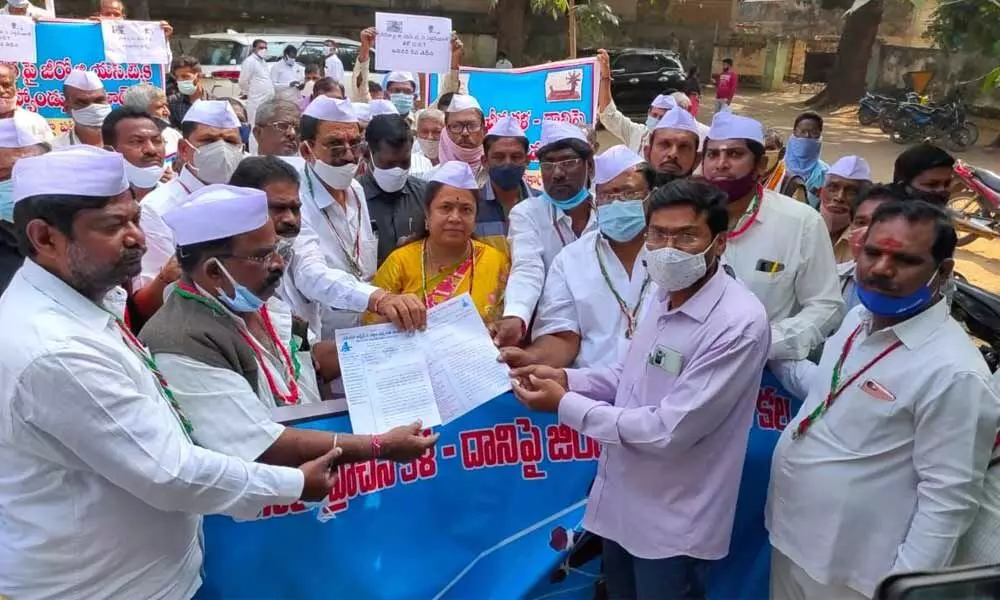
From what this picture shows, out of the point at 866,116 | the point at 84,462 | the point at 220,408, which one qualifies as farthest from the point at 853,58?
the point at 84,462

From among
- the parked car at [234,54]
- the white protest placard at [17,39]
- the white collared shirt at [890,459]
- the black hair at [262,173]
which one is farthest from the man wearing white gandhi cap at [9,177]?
the parked car at [234,54]

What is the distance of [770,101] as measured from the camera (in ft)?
91.8

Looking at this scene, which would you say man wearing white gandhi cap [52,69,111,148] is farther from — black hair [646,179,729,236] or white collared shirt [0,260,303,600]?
black hair [646,179,729,236]

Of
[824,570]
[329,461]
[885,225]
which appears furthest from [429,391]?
[885,225]

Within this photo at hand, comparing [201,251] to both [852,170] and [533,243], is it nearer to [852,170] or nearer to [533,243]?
[533,243]

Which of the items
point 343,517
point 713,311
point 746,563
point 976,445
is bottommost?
point 746,563

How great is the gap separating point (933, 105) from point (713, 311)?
20245 mm

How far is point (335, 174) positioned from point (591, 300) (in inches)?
60.2

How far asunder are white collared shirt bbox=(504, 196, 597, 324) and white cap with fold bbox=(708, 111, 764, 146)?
2.30ft

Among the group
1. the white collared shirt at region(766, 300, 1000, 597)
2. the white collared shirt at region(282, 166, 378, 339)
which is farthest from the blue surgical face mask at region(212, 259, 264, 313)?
the white collared shirt at region(766, 300, 1000, 597)

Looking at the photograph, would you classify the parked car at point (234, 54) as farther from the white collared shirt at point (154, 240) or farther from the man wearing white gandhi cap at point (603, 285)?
the man wearing white gandhi cap at point (603, 285)

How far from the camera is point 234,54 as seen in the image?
50.6 ft

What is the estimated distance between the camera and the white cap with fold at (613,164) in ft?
10.8

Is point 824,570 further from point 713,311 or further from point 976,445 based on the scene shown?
point 713,311
